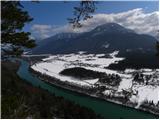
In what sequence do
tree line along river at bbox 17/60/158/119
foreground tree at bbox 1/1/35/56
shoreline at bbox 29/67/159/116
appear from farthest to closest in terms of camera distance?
shoreline at bbox 29/67/159/116 → tree line along river at bbox 17/60/158/119 → foreground tree at bbox 1/1/35/56

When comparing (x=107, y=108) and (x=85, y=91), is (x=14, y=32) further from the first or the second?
(x=85, y=91)

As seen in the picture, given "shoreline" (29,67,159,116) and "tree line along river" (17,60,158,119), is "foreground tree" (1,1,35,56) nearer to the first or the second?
"tree line along river" (17,60,158,119)

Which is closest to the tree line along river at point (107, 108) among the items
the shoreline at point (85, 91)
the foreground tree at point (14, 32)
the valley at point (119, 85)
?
the shoreline at point (85, 91)

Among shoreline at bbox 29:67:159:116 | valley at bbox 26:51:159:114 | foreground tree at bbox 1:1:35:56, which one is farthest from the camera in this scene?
valley at bbox 26:51:159:114

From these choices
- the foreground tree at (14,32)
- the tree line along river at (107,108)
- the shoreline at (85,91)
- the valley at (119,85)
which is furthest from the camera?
the valley at (119,85)

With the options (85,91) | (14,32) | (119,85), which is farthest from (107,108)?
(14,32)

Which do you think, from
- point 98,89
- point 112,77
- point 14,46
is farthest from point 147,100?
point 14,46

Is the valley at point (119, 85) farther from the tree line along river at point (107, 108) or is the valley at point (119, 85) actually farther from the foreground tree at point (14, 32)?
the foreground tree at point (14, 32)

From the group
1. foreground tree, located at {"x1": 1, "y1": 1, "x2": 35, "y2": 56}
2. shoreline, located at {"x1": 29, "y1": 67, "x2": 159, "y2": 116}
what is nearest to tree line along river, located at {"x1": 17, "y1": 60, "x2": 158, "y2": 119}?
shoreline, located at {"x1": 29, "y1": 67, "x2": 159, "y2": 116}

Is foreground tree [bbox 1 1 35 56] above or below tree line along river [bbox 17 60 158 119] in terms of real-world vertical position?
above
